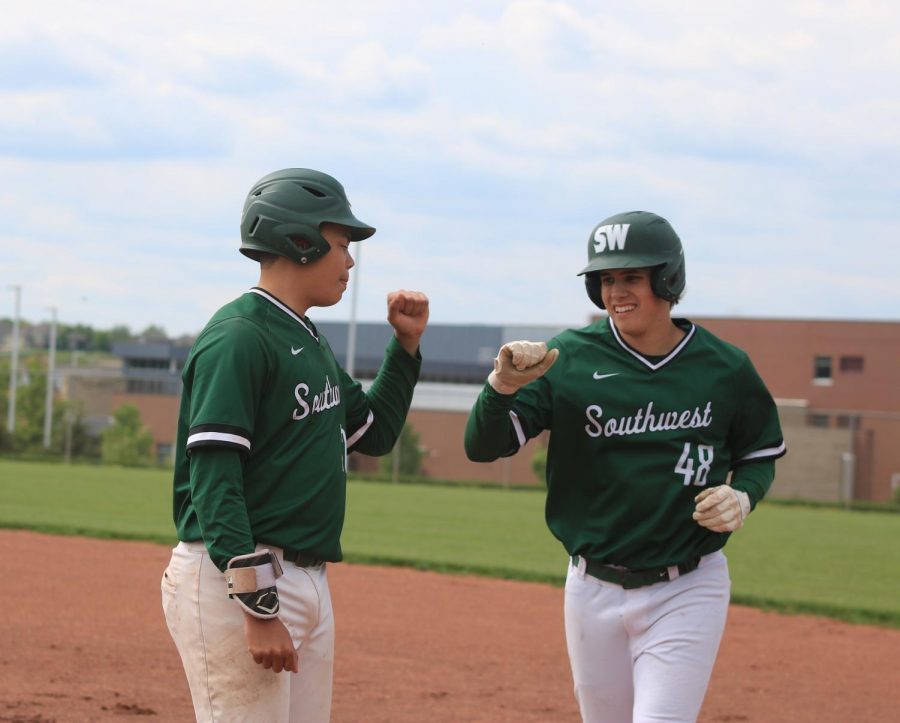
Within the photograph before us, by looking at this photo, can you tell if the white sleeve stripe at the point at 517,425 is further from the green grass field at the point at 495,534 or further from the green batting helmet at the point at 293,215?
the green grass field at the point at 495,534

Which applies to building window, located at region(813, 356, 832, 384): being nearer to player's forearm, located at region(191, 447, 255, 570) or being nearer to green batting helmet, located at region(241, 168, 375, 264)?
green batting helmet, located at region(241, 168, 375, 264)

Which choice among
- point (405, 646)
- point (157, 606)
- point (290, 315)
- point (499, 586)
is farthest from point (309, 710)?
point (499, 586)

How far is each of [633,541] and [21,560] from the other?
9636 millimetres

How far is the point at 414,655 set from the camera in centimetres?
869

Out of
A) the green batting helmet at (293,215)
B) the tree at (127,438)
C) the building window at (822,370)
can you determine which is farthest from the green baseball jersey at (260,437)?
the building window at (822,370)

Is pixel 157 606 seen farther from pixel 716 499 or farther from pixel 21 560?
pixel 716 499

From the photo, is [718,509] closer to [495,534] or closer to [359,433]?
[359,433]

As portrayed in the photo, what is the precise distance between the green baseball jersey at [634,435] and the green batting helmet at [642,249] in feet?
0.81

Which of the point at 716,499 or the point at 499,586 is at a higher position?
the point at 716,499

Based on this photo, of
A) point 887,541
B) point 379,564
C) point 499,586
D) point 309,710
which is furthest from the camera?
point 887,541

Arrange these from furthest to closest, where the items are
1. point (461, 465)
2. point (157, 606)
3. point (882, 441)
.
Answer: point (461, 465) → point (882, 441) → point (157, 606)

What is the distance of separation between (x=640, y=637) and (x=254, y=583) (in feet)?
4.90

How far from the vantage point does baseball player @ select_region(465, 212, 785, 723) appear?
4.05 metres

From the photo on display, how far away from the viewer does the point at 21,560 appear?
1225 cm
